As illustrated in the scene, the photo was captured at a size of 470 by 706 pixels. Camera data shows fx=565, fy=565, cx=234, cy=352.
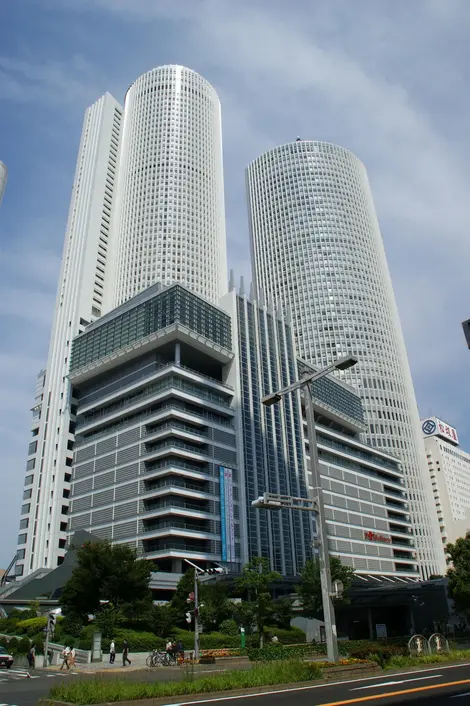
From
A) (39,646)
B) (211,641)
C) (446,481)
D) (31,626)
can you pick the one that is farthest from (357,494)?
(446,481)

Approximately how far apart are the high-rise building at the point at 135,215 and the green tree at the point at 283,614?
4812 cm

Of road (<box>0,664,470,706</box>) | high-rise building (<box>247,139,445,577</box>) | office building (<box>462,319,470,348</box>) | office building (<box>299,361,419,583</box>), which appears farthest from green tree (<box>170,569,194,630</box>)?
high-rise building (<box>247,139,445,577</box>)

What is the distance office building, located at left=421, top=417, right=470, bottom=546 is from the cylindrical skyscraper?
10031 cm

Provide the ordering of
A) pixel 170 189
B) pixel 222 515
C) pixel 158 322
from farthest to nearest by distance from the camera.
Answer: pixel 170 189, pixel 158 322, pixel 222 515

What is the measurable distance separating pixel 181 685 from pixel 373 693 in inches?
247

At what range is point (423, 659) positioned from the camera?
2814 centimetres

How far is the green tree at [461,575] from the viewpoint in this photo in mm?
57969

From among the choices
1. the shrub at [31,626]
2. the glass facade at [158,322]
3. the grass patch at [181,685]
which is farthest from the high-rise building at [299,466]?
the grass patch at [181,685]

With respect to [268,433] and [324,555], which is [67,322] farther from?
[324,555]

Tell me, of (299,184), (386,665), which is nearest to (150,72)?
(299,184)

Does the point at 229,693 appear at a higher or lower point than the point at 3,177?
lower

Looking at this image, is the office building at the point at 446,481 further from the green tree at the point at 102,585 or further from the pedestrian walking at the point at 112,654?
the pedestrian walking at the point at 112,654

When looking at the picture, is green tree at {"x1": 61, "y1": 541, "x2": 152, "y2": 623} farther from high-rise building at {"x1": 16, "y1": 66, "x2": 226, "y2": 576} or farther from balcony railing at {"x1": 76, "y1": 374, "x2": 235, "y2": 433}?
high-rise building at {"x1": 16, "y1": 66, "x2": 226, "y2": 576}

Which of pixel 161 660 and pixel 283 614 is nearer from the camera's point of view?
pixel 161 660
